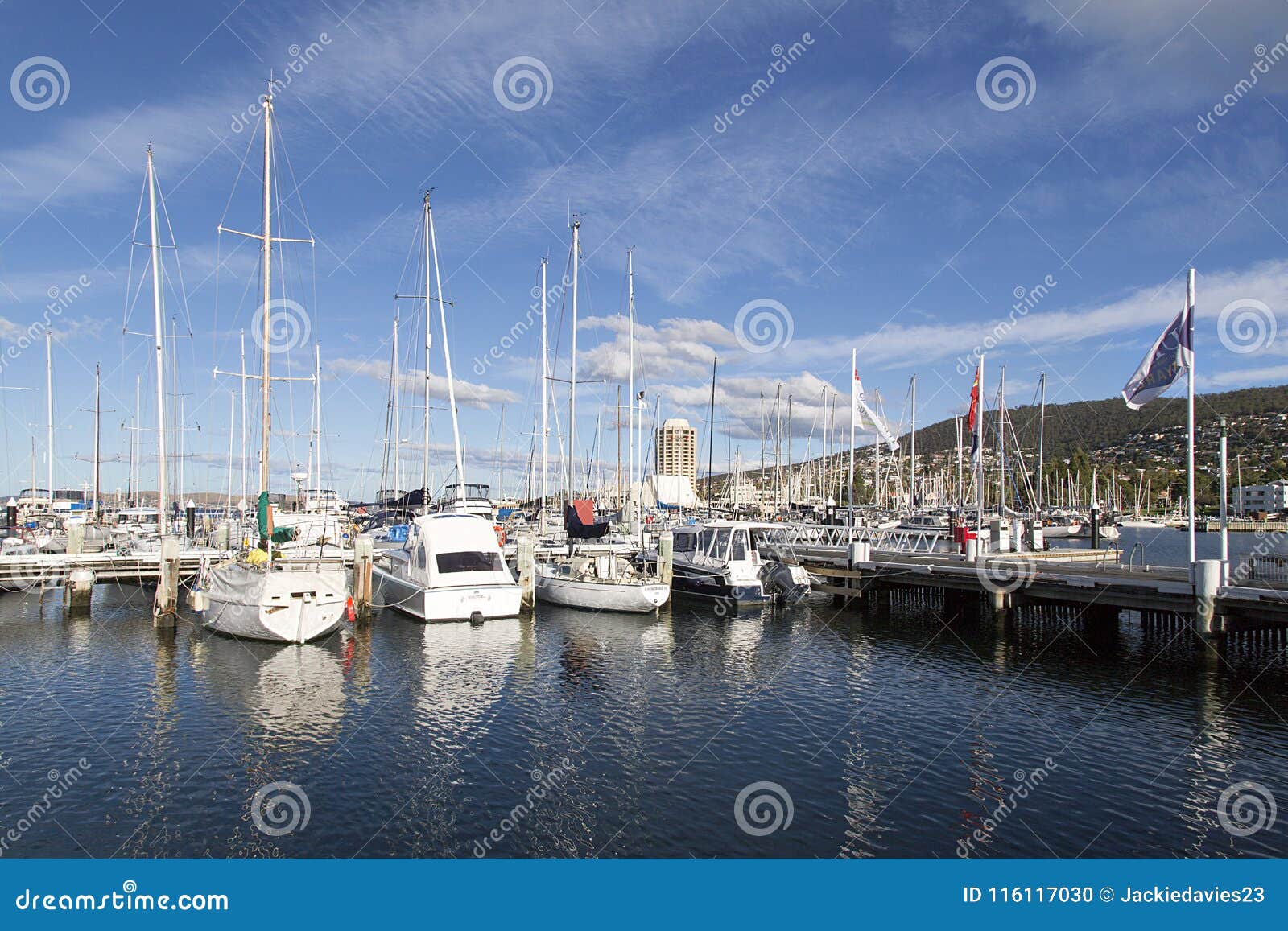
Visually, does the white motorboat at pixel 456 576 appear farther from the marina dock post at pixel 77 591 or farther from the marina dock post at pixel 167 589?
the marina dock post at pixel 77 591

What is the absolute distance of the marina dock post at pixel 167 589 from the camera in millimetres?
27672

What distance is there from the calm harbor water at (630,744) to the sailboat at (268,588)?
0.96m

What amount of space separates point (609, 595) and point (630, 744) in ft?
56.0

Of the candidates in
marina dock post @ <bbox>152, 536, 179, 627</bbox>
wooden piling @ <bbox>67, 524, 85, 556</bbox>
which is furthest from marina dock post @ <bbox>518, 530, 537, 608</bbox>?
wooden piling @ <bbox>67, 524, 85, 556</bbox>

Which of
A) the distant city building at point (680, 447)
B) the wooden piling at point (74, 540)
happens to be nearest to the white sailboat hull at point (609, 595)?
the wooden piling at point (74, 540)

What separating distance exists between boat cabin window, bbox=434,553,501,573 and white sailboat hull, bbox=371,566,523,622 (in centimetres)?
83

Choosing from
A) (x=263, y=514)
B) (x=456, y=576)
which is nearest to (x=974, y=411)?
(x=456, y=576)

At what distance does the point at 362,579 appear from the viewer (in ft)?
106

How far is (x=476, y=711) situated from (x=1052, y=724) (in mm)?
12869

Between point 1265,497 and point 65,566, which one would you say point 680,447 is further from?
point 65,566

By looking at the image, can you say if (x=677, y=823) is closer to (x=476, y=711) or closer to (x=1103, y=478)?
(x=476, y=711)

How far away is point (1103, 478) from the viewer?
149625 mm

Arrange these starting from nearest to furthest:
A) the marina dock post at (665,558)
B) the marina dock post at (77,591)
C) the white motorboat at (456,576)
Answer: the white motorboat at (456,576) → the marina dock post at (77,591) → the marina dock post at (665,558)

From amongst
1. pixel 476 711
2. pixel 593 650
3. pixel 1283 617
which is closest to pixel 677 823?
pixel 476 711
